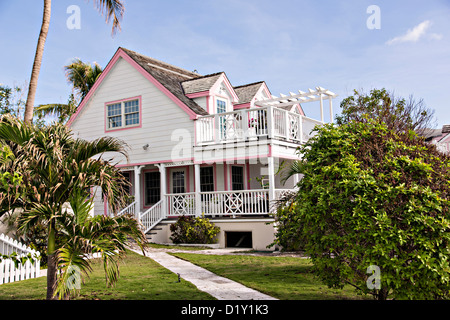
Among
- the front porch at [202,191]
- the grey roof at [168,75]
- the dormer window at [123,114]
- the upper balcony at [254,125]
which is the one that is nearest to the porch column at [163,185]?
the front porch at [202,191]

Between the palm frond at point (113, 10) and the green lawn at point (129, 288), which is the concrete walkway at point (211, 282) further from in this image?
the palm frond at point (113, 10)

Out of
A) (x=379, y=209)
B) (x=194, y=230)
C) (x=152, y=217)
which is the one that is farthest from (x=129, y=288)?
(x=152, y=217)

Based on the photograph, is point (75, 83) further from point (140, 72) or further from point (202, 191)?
point (202, 191)

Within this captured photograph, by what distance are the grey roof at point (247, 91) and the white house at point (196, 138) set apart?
61mm

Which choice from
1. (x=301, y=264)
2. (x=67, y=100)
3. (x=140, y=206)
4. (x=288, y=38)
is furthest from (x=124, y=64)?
(x=301, y=264)

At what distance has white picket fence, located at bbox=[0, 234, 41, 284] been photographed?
8961 millimetres

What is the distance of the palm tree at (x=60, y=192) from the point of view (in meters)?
5.86

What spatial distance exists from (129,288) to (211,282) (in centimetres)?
169

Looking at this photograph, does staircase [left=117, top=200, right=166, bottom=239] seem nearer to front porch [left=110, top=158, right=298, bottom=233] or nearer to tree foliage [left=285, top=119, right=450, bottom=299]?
front porch [left=110, top=158, right=298, bottom=233]

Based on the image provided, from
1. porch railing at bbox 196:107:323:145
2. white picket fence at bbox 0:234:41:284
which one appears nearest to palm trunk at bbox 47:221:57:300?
white picket fence at bbox 0:234:41:284

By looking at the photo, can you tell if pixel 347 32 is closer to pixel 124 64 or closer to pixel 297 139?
pixel 297 139

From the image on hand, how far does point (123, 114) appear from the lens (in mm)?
19844

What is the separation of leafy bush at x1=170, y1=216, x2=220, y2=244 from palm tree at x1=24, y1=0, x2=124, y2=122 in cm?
681

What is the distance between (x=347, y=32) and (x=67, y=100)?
1970 cm
